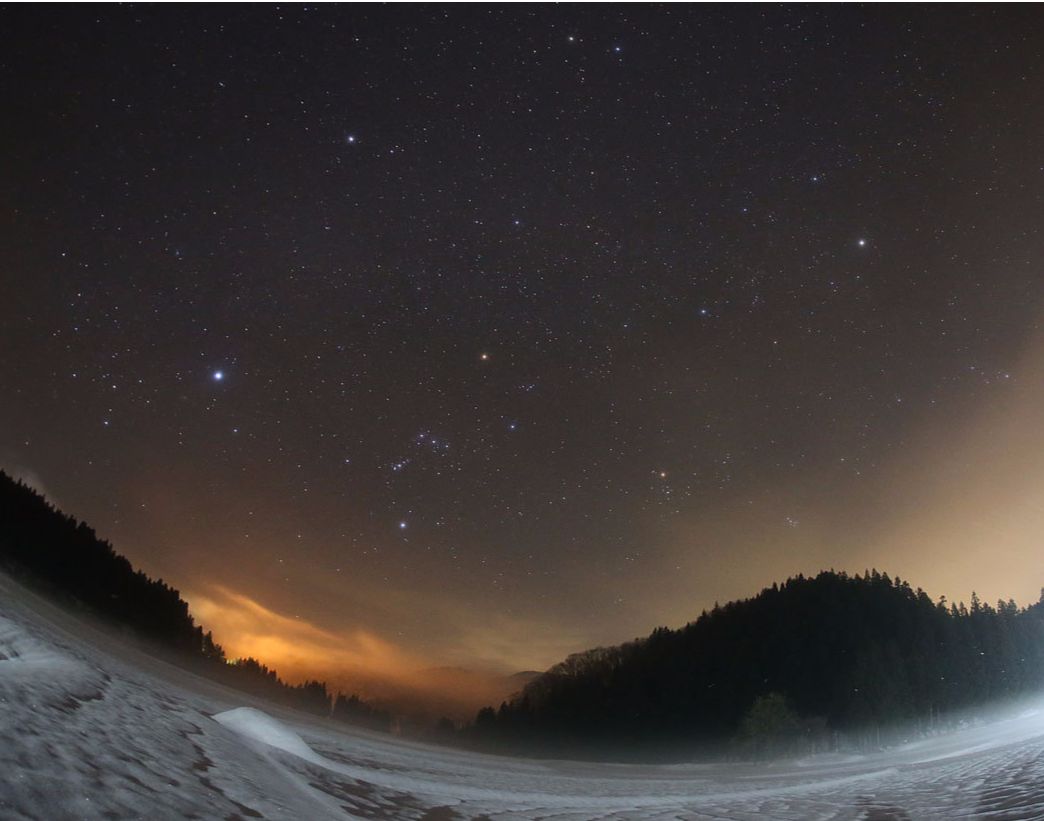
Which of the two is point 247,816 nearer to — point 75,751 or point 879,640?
point 75,751

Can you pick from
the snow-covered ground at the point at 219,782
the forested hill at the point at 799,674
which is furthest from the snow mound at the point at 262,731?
the forested hill at the point at 799,674

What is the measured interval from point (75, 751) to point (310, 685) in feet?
519

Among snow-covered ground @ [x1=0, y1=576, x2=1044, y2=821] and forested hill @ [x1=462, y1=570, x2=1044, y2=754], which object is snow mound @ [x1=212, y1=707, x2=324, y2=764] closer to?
snow-covered ground @ [x1=0, y1=576, x2=1044, y2=821]

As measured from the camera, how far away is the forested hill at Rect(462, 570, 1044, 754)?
79.5 metres

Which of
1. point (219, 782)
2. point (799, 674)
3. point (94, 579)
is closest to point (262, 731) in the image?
point (219, 782)

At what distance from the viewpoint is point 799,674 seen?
9594 cm

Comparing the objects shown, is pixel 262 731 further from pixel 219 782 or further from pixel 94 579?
pixel 94 579

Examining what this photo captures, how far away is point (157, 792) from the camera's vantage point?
5.34 meters

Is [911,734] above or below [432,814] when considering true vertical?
below

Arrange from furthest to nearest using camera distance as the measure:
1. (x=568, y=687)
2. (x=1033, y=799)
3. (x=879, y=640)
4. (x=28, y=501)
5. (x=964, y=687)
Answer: (x=568, y=687) → (x=28, y=501) → (x=879, y=640) → (x=964, y=687) → (x=1033, y=799)

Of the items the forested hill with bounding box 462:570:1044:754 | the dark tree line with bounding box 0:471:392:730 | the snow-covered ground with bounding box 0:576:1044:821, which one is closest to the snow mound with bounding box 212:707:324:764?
the snow-covered ground with bounding box 0:576:1044:821

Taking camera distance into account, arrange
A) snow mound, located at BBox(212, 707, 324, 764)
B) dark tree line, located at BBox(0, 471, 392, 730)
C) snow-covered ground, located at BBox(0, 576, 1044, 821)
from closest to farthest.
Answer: snow-covered ground, located at BBox(0, 576, 1044, 821) → snow mound, located at BBox(212, 707, 324, 764) → dark tree line, located at BBox(0, 471, 392, 730)

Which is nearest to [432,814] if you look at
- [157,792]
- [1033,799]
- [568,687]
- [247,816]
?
[247,816]

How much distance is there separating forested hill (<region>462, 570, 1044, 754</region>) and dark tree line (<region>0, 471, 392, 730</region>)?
212 ft
